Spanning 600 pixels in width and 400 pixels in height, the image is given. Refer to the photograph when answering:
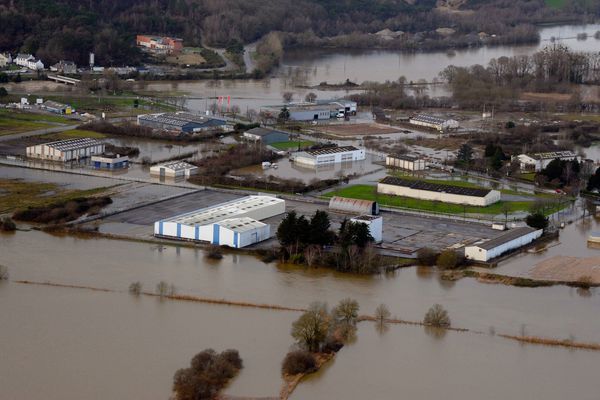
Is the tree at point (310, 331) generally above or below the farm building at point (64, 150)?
below

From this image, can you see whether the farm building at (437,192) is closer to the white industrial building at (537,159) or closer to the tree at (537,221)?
the tree at (537,221)

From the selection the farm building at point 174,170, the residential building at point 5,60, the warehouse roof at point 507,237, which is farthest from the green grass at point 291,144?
the residential building at point 5,60

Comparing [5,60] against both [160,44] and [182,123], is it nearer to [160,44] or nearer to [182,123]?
[160,44]

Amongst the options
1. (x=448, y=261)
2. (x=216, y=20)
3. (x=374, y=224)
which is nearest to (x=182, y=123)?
(x=374, y=224)

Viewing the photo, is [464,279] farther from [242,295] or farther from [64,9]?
[64,9]

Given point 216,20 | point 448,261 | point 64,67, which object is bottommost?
point 448,261

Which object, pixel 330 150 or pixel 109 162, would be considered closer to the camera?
pixel 109 162
